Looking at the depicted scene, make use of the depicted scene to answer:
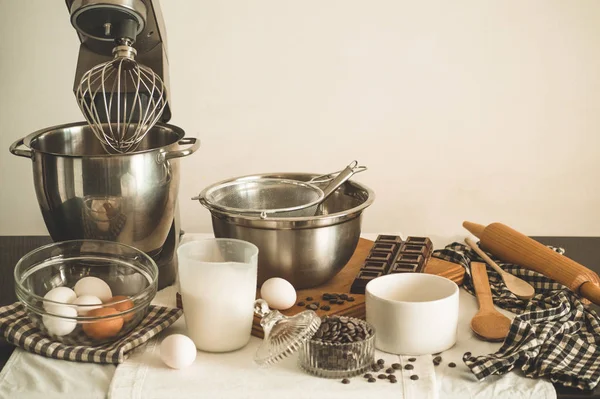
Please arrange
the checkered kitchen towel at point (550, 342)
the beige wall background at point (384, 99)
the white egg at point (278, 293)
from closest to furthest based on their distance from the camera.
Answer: the checkered kitchen towel at point (550, 342) < the white egg at point (278, 293) < the beige wall background at point (384, 99)

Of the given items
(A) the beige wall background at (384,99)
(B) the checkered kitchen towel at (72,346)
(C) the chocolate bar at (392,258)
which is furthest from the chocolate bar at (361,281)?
(A) the beige wall background at (384,99)

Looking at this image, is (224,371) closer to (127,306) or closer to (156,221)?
(127,306)

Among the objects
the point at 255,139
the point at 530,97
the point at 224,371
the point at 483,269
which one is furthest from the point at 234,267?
the point at 530,97

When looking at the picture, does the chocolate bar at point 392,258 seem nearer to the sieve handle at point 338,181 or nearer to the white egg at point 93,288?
the sieve handle at point 338,181

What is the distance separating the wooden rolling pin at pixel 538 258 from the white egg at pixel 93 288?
55 cm

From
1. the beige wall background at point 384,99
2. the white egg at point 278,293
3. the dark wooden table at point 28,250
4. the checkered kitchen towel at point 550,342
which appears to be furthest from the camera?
the beige wall background at point 384,99

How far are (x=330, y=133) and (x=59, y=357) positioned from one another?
2.75 ft

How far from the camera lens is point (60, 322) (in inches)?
32.0

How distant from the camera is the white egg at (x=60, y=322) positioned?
807 millimetres

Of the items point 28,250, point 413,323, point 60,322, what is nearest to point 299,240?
point 413,323

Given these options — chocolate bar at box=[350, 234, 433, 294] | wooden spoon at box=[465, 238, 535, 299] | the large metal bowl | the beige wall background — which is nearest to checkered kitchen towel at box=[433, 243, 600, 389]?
wooden spoon at box=[465, 238, 535, 299]

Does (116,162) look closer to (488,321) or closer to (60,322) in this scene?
(60,322)

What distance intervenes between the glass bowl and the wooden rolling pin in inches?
13.1

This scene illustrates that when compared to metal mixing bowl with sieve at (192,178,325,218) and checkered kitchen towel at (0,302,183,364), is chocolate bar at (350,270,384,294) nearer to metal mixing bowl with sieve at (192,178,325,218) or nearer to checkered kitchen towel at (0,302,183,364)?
metal mixing bowl with sieve at (192,178,325,218)
